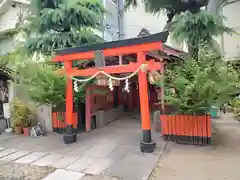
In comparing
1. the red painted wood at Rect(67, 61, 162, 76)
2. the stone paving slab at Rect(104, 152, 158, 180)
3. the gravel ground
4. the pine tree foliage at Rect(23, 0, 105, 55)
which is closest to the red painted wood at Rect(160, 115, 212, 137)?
the stone paving slab at Rect(104, 152, 158, 180)

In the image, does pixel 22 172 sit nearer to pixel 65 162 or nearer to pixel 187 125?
pixel 65 162

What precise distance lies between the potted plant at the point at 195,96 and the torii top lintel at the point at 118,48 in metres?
1.27

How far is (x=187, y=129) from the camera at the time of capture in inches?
255

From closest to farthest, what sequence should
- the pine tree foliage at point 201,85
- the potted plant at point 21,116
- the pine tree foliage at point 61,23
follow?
the pine tree foliage at point 201,85
the potted plant at point 21,116
the pine tree foliage at point 61,23

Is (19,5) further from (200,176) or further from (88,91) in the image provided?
(200,176)

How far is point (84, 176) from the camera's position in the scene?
459cm

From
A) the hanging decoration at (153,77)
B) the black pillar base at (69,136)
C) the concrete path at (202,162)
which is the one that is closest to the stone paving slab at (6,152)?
the black pillar base at (69,136)

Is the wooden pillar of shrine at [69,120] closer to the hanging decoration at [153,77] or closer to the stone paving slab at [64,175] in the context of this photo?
the stone paving slab at [64,175]

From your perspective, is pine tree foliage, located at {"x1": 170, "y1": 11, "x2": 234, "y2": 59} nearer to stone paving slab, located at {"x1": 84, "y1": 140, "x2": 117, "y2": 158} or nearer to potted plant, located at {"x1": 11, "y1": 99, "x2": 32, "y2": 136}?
stone paving slab, located at {"x1": 84, "y1": 140, "x2": 117, "y2": 158}

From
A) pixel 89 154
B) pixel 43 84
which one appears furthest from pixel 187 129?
pixel 43 84

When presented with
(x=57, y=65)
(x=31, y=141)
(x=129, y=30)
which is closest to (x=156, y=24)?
(x=129, y=30)

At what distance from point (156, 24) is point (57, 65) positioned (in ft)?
33.4

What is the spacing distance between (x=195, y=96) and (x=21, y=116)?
6.13 metres

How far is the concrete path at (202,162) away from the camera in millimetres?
4434
